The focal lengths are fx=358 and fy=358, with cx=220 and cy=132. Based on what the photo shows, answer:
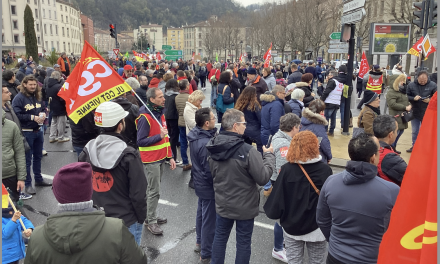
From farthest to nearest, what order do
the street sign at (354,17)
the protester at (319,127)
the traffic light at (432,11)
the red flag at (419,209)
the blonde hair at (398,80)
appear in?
the traffic light at (432,11), the street sign at (354,17), the blonde hair at (398,80), the protester at (319,127), the red flag at (419,209)

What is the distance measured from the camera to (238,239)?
3.56 m

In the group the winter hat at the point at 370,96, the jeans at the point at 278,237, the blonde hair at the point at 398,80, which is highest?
the blonde hair at the point at 398,80

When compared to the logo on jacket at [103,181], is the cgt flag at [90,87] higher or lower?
higher

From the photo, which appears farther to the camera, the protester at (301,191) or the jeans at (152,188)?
the jeans at (152,188)

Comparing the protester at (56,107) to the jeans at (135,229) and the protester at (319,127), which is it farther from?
the protester at (319,127)

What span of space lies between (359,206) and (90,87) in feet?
10.9

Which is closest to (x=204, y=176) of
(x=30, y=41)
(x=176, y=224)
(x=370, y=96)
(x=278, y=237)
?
(x=278, y=237)

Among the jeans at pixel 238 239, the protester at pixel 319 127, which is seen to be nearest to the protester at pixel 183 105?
the protester at pixel 319 127

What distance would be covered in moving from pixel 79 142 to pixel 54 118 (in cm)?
422

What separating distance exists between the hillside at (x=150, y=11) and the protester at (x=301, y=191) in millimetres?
133938

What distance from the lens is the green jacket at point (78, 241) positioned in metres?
1.89

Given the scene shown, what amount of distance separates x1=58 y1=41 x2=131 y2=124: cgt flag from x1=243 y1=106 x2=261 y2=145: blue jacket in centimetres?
281

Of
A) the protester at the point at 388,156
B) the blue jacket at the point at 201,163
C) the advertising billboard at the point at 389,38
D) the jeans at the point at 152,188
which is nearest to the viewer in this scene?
the protester at the point at 388,156

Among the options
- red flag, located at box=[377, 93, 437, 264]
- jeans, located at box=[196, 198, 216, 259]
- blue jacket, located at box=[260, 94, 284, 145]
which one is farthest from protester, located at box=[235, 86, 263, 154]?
red flag, located at box=[377, 93, 437, 264]
